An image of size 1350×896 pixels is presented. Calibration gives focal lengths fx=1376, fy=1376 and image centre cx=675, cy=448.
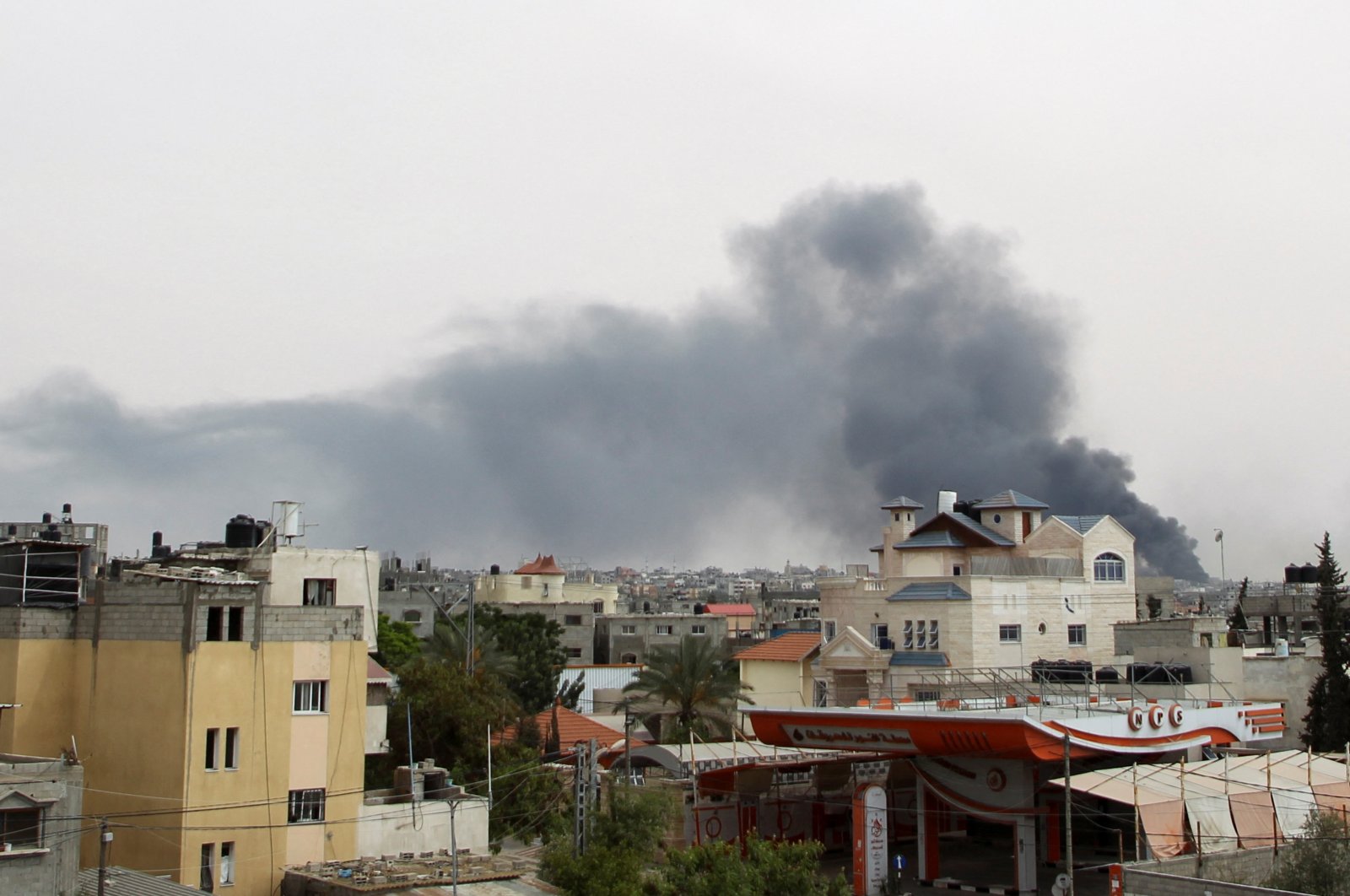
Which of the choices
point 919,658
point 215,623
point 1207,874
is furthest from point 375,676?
point 1207,874

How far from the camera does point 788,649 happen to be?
248 feet

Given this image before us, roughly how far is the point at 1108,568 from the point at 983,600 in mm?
10832

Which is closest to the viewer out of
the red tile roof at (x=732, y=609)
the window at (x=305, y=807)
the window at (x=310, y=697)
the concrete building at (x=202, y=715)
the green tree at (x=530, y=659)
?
the concrete building at (x=202, y=715)

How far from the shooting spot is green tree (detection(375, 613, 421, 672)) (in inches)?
3204

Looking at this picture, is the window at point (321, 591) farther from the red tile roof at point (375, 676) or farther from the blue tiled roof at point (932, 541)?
the blue tiled roof at point (932, 541)

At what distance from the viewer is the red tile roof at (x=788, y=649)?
74.6 m

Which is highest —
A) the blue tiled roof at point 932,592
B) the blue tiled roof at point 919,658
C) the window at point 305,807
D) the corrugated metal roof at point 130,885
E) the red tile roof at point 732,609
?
the red tile roof at point 732,609

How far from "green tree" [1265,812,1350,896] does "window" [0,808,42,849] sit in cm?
3025

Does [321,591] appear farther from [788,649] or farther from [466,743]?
[788,649]

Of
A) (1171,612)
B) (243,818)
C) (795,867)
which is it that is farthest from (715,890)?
(1171,612)

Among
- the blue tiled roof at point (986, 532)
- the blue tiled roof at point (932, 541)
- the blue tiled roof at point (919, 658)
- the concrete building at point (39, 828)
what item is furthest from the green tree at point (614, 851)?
the blue tiled roof at point (986, 532)

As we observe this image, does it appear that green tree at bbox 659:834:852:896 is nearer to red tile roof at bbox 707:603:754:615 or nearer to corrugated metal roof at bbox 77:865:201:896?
corrugated metal roof at bbox 77:865:201:896

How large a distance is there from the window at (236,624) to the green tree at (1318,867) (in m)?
28.9

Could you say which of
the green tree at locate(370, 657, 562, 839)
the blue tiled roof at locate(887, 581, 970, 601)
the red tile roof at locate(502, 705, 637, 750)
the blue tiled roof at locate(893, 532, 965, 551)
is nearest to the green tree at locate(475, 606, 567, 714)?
the red tile roof at locate(502, 705, 637, 750)
